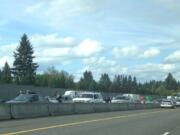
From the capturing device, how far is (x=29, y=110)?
33.0 metres

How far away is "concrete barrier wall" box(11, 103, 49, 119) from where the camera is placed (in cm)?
3095

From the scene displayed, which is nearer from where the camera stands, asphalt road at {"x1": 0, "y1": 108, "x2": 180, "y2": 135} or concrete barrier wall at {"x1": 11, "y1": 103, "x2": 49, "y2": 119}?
asphalt road at {"x1": 0, "y1": 108, "x2": 180, "y2": 135}

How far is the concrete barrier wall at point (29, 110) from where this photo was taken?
31.0 m

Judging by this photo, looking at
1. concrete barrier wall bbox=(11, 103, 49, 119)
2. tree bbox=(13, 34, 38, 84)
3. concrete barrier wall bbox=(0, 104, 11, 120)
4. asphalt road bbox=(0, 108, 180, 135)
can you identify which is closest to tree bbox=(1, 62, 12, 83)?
tree bbox=(13, 34, 38, 84)

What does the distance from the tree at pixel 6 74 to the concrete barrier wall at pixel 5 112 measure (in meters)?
103

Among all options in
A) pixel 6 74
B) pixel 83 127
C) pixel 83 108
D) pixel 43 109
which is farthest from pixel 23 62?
pixel 83 127

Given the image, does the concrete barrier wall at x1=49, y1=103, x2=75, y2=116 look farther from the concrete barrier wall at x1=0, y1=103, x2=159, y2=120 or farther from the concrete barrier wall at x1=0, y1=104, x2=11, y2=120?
the concrete barrier wall at x1=0, y1=104, x2=11, y2=120

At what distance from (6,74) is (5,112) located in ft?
384

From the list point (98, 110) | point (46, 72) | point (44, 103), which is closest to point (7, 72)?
point (46, 72)

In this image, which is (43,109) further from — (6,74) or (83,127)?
(6,74)

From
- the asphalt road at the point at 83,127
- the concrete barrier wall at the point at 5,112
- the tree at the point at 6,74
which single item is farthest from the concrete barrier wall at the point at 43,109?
the tree at the point at 6,74

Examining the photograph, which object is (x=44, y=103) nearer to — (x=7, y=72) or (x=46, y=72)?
(x=7, y=72)

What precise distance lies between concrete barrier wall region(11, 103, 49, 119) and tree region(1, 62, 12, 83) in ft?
321

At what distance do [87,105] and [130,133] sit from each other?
83.3 feet
